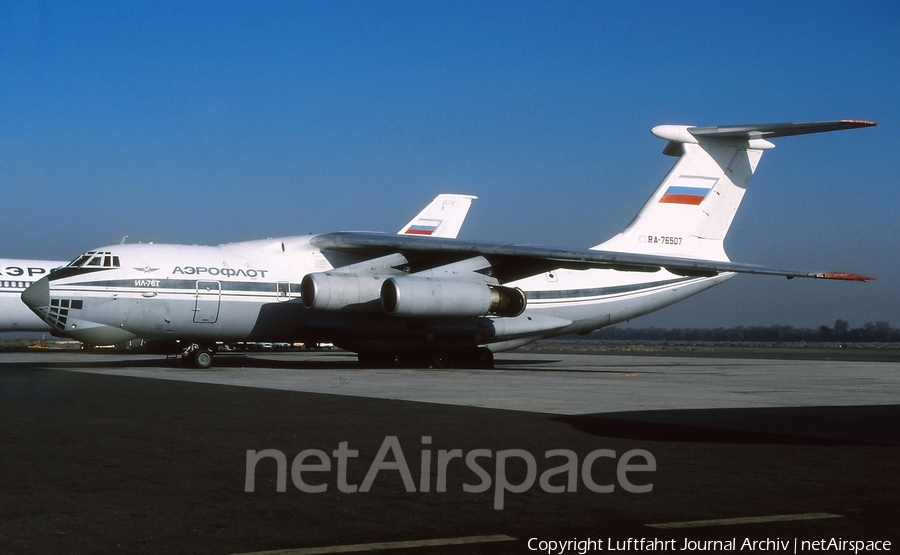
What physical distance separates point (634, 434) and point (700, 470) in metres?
2.08

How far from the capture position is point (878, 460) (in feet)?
24.7

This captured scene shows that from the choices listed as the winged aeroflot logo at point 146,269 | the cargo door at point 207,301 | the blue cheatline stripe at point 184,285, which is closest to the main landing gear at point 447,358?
the blue cheatline stripe at point 184,285

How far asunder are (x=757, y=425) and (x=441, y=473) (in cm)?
456

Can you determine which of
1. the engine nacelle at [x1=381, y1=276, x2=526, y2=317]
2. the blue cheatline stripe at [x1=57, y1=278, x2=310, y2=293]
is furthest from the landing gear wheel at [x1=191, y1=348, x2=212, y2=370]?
the engine nacelle at [x1=381, y1=276, x2=526, y2=317]

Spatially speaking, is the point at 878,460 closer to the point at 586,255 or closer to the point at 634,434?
the point at 634,434

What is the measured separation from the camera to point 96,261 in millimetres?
20984

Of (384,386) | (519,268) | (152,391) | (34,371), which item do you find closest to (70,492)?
(152,391)

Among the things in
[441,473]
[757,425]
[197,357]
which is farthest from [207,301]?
[441,473]

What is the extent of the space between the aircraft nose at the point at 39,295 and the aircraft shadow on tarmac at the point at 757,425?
44.1 feet

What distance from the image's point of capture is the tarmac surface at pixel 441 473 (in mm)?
4918

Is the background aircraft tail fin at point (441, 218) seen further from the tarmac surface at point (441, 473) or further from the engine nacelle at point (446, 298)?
the tarmac surface at point (441, 473)

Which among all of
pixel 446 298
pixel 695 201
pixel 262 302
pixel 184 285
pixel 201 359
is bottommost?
pixel 201 359

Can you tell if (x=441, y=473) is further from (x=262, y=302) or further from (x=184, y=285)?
(x=262, y=302)

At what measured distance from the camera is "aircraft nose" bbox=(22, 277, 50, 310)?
20281mm
